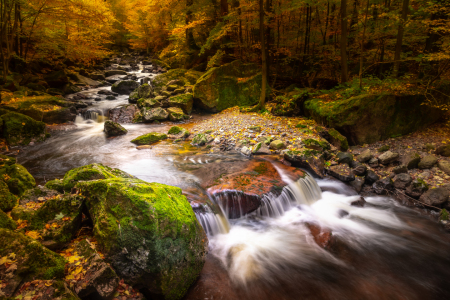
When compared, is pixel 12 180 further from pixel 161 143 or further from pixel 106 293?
pixel 161 143

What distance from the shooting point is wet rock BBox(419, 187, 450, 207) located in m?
5.93

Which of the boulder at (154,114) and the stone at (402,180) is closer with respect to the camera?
the stone at (402,180)

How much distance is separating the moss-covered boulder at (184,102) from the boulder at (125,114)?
2.24m

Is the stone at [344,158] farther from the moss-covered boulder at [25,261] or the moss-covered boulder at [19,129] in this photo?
the moss-covered boulder at [19,129]

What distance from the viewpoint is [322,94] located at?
11.0 m

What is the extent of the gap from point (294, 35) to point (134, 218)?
50.1ft

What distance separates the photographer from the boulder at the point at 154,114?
13.5 metres

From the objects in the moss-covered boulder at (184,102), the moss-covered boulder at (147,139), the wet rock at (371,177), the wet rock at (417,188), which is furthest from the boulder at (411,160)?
the moss-covered boulder at (184,102)

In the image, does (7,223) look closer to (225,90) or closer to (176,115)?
(176,115)

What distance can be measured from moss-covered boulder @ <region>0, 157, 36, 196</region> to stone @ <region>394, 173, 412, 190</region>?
9541 mm

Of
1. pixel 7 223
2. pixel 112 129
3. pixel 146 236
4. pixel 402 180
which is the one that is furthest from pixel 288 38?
pixel 7 223

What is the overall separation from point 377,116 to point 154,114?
11.4 meters

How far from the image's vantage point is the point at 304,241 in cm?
527

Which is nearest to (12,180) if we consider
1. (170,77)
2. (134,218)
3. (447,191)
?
(134,218)
